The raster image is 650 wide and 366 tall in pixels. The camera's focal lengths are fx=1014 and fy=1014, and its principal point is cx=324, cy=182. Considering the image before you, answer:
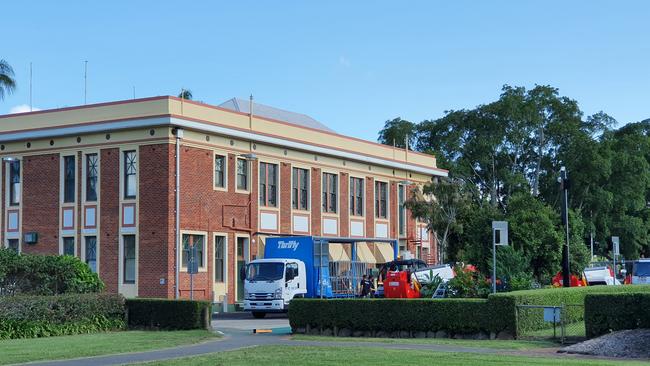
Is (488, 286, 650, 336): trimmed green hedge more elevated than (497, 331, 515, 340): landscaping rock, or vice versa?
(488, 286, 650, 336): trimmed green hedge

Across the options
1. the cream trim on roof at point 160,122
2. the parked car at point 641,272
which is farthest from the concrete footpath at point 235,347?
the parked car at point 641,272

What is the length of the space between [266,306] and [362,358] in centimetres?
1912

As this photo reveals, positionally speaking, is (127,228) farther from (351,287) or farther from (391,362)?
(391,362)

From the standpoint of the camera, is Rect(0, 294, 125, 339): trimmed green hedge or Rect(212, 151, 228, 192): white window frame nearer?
Rect(0, 294, 125, 339): trimmed green hedge

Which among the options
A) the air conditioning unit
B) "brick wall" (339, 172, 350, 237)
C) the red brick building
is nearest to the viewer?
the red brick building

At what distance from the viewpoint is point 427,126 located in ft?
259

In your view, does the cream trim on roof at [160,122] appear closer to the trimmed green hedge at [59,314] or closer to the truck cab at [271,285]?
the truck cab at [271,285]

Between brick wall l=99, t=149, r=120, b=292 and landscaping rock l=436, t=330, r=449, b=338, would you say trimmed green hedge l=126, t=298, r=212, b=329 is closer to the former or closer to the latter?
landscaping rock l=436, t=330, r=449, b=338

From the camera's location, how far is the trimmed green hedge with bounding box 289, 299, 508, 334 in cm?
2605

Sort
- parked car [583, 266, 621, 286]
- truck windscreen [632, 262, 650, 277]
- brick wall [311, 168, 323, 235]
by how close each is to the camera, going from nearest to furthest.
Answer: truck windscreen [632, 262, 650, 277] < parked car [583, 266, 621, 286] < brick wall [311, 168, 323, 235]

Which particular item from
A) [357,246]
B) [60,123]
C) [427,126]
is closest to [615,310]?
[357,246]

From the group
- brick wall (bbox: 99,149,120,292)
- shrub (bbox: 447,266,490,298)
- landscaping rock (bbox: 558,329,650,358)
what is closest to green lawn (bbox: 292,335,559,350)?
landscaping rock (bbox: 558,329,650,358)

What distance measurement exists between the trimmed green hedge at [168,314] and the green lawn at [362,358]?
8.65 m

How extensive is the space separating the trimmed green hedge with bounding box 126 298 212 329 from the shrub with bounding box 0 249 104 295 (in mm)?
2327
